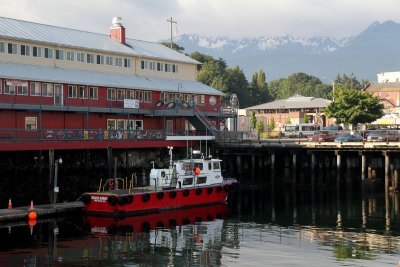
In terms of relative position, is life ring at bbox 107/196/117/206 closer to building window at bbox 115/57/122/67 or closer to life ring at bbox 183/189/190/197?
life ring at bbox 183/189/190/197

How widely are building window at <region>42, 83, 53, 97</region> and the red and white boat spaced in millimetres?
9789

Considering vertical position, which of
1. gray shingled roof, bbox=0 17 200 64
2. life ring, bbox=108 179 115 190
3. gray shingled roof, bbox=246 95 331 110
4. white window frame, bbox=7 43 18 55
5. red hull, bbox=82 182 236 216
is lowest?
red hull, bbox=82 182 236 216

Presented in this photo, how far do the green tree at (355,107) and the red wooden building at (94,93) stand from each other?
895 inches

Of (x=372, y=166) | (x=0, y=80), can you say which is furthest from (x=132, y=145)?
(x=372, y=166)

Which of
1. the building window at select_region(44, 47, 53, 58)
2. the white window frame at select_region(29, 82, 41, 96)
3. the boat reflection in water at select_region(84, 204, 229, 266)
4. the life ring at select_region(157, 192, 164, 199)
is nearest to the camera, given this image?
the boat reflection in water at select_region(84, 204, 229, 266)

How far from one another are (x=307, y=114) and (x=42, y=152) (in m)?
78.8

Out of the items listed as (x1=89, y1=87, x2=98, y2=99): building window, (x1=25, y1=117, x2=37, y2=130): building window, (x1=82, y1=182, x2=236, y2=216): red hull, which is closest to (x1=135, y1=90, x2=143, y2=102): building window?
(x1=89, y1=87, x2=98, y2=99): building window

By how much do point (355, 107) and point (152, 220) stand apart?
51.3 meters

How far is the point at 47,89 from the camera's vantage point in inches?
2206

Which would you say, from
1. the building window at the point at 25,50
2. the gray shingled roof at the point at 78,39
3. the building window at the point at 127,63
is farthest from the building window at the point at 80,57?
the building window at the point at 127,63

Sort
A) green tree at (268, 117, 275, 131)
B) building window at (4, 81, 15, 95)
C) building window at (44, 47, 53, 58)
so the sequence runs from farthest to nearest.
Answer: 1. green tree at (268, 117, 275, 131)
2. building window at (44, 47, 53, 58)
3. building window at (4, 81, 15, 95)

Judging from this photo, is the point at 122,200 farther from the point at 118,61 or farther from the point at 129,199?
the point at 118,61

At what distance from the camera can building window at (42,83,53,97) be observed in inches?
2195

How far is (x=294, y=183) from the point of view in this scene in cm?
6241
